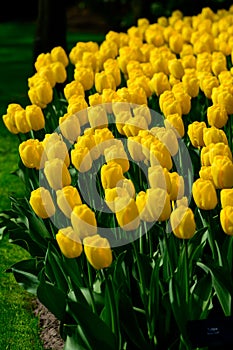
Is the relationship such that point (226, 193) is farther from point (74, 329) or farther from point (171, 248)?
point (74, 329)

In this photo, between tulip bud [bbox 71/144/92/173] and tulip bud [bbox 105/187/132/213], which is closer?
tulip bud [bbox 105/187/132/213]

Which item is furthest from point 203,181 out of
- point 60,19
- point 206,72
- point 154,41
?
point 60,19

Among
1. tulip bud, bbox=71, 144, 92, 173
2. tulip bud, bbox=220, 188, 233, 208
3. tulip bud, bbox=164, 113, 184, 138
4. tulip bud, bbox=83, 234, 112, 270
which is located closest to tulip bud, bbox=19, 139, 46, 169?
tulip bud, bbox=71, 144, 92, 173

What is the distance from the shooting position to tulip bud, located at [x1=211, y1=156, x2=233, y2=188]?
11.4 ft

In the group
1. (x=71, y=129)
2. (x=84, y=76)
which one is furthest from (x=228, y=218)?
(x=84, y=76)

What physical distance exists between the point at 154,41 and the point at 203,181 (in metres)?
4.33

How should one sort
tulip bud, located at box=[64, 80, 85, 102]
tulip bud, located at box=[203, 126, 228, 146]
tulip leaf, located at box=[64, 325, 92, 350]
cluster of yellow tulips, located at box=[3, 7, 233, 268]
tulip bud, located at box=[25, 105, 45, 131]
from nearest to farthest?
cluster of yellow tulips, located at box=[3, 7, 233, 268]
tulip leaf, located at box=[64, 325, 92, 350]
tulip bud, located at box=[203, 126, 228, 146]
tulip bud, located at box=[25, 105, 45, 131]
tulip bud, located at box=[64, 80, 85, 102]

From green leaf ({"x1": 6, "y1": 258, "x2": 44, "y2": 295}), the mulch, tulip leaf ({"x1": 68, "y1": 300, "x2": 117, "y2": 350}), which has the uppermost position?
tulip leaf ({"x1": 68, "y1": 300, "x2": 117, "y2": 350})

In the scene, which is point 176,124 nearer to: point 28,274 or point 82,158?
point 82,158

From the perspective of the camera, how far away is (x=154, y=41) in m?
7.51

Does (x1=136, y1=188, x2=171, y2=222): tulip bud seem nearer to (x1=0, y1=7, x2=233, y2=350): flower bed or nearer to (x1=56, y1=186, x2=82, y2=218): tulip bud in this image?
(x1=0, y1=7, x2=233, y2=350): flower bed

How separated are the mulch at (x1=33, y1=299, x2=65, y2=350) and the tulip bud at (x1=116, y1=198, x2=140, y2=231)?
128 centimetres

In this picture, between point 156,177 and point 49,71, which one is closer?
point 156,177

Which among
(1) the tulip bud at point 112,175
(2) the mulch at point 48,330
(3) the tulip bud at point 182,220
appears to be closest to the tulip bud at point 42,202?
(1) the tulip bud at point 112,175
